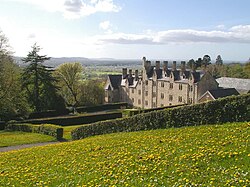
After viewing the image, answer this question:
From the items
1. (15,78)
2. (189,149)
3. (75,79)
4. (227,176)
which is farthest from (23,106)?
(227,176)

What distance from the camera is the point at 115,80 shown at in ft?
299

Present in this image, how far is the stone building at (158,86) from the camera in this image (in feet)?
220

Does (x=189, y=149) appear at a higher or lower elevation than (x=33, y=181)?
higher

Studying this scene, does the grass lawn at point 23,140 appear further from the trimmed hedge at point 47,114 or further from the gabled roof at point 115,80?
the gabled roof at point 115,80

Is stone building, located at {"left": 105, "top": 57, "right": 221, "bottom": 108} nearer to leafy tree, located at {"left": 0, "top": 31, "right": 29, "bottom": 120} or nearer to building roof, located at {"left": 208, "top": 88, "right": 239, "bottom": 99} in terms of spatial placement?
building roof, located at {"left": 208, "top": 88, "right": 239, "bottom": 99}

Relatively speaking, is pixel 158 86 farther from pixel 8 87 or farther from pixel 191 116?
pixel 191 116

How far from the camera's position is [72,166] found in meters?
14.0

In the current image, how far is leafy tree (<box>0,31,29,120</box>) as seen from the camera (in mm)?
48031

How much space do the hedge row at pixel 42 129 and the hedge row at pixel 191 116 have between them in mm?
9463

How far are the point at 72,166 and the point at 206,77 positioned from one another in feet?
190

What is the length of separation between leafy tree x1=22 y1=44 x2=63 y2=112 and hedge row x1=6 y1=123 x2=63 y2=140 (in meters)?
17.8

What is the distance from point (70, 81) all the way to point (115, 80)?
1889 cm

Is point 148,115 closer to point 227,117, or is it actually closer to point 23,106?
point 227,117

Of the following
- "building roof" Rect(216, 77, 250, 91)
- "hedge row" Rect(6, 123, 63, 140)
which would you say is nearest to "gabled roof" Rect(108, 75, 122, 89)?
"building roof" Rect(216, 77, 250, 91)
